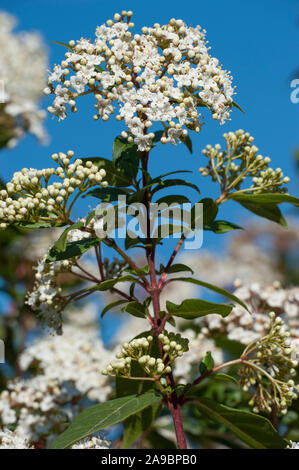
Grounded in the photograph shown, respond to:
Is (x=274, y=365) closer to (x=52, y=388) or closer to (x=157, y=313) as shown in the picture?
(x=157, y=313)

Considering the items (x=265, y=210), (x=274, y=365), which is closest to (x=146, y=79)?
(x=265, y=210)

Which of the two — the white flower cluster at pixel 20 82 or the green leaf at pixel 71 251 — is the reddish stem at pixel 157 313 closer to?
the green leaf at pixel 71 251

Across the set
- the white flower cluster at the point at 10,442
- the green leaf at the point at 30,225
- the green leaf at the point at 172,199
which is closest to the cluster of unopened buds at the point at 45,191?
the green leaf at the point at 30,225

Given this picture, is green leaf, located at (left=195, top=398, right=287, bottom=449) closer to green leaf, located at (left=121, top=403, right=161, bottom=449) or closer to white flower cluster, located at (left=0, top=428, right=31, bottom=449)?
green leaf, located at (left=121, top=403, right=161, bottom=449)

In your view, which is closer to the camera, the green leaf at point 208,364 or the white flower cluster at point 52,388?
the green leaf at point 208,364

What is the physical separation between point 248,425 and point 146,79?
133 cm

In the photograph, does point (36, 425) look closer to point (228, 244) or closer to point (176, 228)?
point (176, 228)

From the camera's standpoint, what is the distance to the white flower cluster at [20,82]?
4.31 m

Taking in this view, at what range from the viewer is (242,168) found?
2.35 m

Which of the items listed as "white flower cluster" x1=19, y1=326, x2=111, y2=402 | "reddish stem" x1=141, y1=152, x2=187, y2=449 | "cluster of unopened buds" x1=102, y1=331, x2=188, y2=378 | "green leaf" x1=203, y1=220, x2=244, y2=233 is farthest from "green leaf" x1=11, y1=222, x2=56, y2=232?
"white flower cluster" x1=19, y1=326, x2=111, y2=402

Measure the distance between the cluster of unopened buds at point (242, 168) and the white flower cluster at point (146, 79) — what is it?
25 cm

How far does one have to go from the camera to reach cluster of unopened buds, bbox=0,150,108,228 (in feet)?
6.33

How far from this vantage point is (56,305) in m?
2.27
